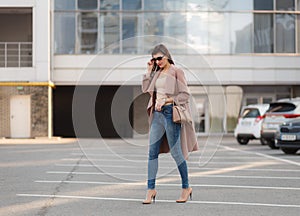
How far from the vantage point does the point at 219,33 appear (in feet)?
114

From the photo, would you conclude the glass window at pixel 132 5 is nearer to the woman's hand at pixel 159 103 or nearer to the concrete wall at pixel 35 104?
the concrete wall at pixel 35 104

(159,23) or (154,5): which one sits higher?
(154,5)

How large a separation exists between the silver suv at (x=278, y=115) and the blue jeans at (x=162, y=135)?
12955 mm

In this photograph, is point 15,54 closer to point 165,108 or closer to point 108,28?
point 108,28

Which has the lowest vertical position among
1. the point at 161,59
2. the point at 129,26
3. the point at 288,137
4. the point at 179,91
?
the point at 288,137

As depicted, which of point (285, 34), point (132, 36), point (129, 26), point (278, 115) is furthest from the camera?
point (285, 34)

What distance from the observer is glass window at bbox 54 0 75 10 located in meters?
33.7

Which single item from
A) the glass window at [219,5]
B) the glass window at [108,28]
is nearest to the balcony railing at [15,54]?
the glass window at [108,28]

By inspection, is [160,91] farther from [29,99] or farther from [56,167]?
[29,99]

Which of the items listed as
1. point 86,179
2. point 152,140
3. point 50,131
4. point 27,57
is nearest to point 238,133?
point 50,131

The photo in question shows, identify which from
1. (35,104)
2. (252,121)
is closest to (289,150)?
(252,121)

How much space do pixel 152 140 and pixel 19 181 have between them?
140 inches

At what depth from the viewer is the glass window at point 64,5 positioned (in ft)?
111

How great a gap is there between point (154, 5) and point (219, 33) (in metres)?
3.91
